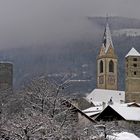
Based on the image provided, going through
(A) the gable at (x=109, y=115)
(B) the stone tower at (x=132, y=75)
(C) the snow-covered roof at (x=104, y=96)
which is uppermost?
(B) the stone tower at (x=132, y=75)

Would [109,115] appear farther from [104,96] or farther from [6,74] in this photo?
[104,96]

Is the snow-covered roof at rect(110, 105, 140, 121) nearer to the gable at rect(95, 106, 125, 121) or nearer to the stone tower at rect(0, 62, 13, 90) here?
the gable at rect(95, 106, 125, 121)

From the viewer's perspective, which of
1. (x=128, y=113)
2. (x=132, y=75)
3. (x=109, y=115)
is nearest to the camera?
(x=109, y=115)

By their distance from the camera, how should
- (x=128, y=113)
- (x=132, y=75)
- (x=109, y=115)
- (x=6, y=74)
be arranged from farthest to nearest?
(x=132, y=75) < (x=6, y=74) < (x=128, y=113) < (x=109, y=115)

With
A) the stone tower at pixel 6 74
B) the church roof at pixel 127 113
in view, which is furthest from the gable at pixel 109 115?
the stone tower at pixel 6 74

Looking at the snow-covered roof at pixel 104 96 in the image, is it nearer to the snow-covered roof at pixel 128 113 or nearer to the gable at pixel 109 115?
the snow-covered roof at pixel 128 113

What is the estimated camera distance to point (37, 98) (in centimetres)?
4328

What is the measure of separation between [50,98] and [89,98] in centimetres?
13600

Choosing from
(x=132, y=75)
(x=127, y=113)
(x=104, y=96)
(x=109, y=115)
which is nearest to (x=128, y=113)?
(x=127, y=113)

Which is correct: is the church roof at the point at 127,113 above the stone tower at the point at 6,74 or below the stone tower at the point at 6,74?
below

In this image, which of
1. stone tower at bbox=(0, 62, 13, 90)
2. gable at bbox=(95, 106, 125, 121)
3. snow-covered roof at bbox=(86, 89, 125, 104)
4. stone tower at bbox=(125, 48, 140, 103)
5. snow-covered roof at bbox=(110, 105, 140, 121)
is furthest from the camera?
snow-covered roof at bbox=(86, 89, 125, 104)

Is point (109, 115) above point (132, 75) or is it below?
below

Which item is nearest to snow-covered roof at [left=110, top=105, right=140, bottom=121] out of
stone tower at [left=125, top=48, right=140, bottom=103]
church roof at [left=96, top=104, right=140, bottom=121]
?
church roof at [left=96, top=104, right=140, bottom=121]

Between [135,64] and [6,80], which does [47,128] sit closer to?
[6,80]
